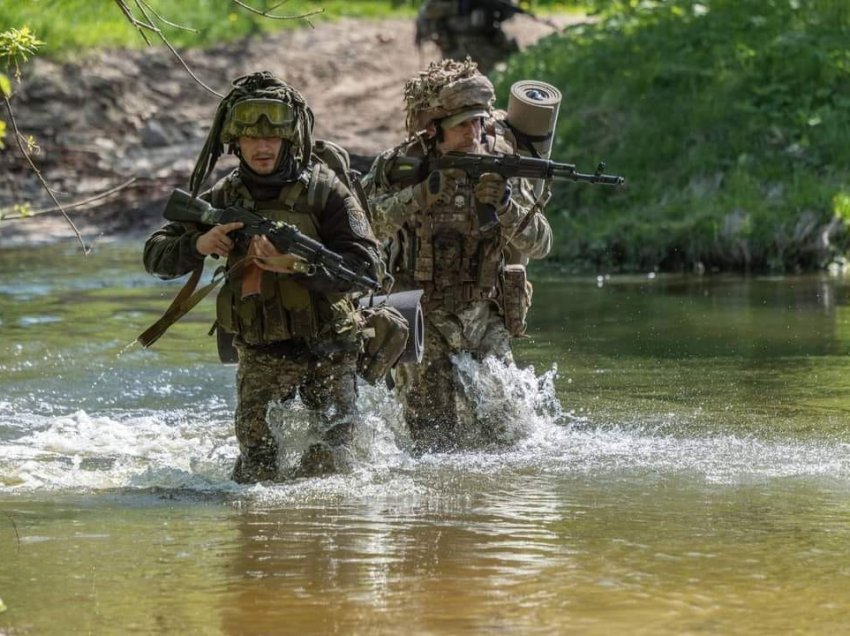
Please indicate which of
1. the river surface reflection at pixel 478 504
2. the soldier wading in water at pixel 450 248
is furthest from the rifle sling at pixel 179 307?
the soldier wading in water at pixel 450 248

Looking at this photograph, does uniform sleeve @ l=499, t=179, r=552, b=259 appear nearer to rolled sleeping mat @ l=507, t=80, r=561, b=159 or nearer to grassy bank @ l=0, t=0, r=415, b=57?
rolled sleeping mat @ l=507, t=80, r=561, b=159

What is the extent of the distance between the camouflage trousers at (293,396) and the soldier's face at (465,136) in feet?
4.57

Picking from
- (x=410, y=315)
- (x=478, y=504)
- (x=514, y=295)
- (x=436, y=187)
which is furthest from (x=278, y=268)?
(x=514, y=295)

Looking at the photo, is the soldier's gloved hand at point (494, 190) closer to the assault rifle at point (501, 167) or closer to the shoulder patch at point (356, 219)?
the assault rifle at point (501, 167)

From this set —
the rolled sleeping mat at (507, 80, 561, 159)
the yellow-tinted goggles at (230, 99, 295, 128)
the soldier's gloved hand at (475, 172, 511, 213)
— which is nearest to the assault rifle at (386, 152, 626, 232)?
the soldier's gloved hand at (475, 172, 511, 213)

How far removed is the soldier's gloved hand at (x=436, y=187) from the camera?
8.62 meters

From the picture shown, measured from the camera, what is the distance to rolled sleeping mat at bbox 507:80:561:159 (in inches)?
356

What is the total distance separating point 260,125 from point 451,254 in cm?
172

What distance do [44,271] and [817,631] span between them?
13.3 m

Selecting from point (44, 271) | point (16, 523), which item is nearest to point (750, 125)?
point (44, 271)

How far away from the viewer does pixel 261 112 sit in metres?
7.41

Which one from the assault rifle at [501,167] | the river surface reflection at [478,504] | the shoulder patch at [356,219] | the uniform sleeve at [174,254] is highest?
the assault rifle at [501,167]

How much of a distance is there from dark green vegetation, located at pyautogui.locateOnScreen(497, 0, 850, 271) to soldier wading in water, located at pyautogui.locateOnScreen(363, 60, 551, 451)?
7824 millimetres

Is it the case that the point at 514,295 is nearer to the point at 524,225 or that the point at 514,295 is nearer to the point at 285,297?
the point at 524,225
